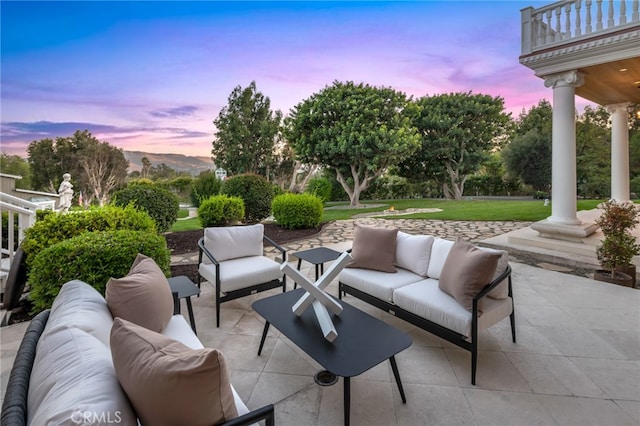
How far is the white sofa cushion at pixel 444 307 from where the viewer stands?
91.9 inches

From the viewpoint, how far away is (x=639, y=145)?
11.2 meters

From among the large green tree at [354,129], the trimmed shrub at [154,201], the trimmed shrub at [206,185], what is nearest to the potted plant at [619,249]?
the trimmed shrub at [154,201]

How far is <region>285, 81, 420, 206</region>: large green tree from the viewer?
42.1ft

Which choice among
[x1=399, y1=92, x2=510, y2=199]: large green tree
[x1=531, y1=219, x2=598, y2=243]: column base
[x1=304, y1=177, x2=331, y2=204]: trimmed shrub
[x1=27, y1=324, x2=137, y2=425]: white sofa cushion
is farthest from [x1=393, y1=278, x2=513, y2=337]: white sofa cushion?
[x1=399, y1=92, x2=510, y2=199]: large green tree

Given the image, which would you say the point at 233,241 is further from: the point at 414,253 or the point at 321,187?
the point at 321,187

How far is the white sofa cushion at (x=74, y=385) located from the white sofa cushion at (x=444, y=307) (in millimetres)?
2124

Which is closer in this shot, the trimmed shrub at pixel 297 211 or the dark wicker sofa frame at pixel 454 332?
the dark wicker sofa frame at pixel 454 332

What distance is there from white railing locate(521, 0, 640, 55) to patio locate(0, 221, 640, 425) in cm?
467

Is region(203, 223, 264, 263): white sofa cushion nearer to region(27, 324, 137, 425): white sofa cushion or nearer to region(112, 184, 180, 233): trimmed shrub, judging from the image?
region(27, 324, 137, 425): white sofa cushion

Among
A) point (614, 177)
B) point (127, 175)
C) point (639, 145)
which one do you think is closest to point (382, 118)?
point (614, 177)

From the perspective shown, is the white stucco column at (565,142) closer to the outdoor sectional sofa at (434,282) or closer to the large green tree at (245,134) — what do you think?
the outdoor sectional sofa at (434,282)

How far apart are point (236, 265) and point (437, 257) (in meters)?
2.26

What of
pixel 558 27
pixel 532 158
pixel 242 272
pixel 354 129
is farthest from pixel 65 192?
pixel 532 158

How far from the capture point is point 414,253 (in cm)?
327
